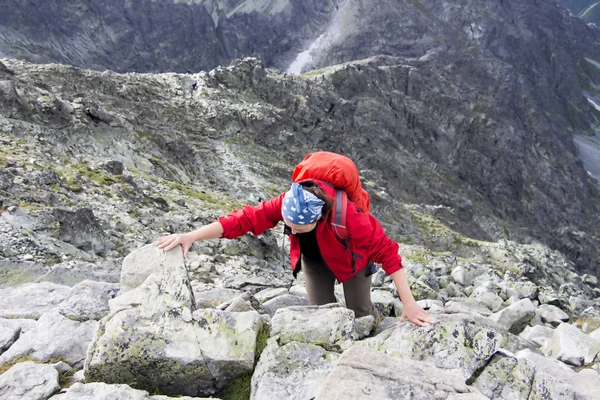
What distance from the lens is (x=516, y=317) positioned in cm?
1237

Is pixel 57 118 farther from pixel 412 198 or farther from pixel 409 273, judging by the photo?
pixel 412 198

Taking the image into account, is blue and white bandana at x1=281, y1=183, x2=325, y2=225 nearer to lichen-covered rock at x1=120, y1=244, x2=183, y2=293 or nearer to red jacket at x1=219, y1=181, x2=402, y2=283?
red jacket at x1=219, y1=181, x2=402, y2=283

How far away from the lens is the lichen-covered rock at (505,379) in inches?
227

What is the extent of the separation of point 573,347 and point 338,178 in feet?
21.9

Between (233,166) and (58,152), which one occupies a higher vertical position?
(58,152)

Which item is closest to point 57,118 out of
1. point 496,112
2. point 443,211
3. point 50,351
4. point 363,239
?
point 50,351

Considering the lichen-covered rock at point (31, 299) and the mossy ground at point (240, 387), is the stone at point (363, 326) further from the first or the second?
the lichen-covered rock at point (31, 299)

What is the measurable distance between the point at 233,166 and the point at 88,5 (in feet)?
626

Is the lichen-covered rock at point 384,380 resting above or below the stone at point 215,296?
above

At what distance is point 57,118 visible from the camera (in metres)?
33.8

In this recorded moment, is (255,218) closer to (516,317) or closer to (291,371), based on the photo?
(291,371)

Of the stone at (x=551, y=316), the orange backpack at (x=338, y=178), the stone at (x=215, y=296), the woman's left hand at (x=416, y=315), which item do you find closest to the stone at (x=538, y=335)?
the stone at (x=551, y=316)

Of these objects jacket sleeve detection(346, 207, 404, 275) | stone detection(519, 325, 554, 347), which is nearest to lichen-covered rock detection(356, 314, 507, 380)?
jacket sleeve detection(346, 207, 404, 275)

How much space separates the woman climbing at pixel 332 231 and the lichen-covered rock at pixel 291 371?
4.86ft
